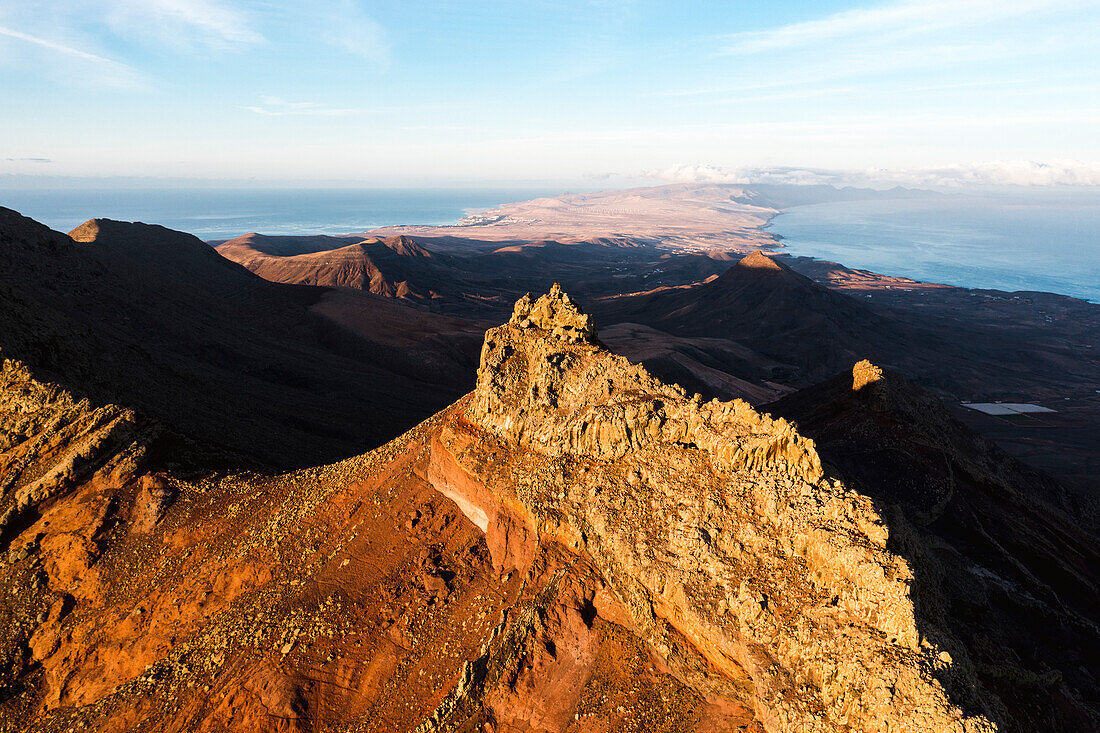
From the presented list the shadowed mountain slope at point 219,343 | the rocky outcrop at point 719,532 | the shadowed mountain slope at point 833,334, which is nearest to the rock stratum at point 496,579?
the rocky outcrop at point 719,532

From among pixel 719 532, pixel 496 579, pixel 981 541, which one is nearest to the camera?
pixel 719 532

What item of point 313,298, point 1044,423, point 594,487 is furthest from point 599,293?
point 594,487

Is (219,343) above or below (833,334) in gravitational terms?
above

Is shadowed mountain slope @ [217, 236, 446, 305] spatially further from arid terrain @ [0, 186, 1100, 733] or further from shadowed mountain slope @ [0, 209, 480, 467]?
arid terrain @ [0, 186, 1100, 733]

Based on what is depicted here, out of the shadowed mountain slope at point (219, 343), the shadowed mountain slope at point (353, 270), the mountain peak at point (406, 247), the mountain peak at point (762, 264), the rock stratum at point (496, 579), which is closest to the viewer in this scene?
the rock stratum at point (496, 579)

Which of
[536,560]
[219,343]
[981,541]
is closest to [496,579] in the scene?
[536,560]

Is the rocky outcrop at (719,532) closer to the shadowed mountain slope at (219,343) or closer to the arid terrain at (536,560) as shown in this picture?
the arid terrain at (536,560)

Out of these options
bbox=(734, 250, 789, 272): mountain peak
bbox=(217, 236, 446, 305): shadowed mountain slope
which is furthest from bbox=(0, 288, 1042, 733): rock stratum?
bbox=(734, 250, 789, 272): mountain peak

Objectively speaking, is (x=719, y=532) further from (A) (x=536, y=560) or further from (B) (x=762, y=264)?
(B) (x=762, y=264)

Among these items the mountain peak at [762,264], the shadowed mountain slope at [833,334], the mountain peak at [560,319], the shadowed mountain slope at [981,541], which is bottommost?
the shadowed mountain slope at [833,334]
